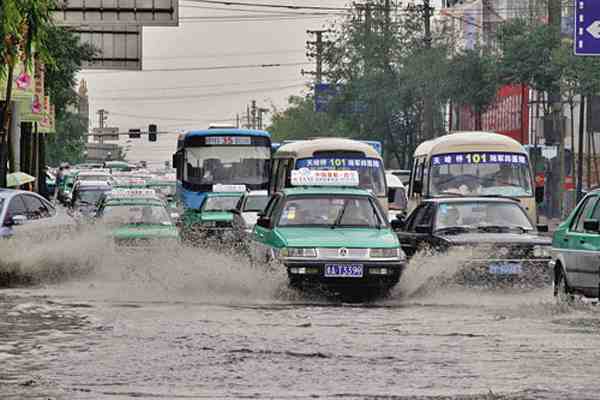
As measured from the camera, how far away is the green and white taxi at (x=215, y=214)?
1439 inches

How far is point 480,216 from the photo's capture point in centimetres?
2395

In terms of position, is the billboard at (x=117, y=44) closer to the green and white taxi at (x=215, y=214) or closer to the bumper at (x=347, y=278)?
the green and white taxi at (x=215, y=214)

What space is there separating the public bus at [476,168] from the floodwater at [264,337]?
334 inches

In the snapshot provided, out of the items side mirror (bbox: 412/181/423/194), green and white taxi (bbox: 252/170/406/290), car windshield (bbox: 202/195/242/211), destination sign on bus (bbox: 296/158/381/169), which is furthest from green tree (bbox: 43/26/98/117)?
green and white taxi (bbox: 252/170/406/290)

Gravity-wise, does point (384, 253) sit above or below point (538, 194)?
below

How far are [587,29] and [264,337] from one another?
23.5m

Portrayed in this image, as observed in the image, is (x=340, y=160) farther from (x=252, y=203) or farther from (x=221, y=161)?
(x=221, y=161)

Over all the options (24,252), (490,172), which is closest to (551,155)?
(490,172)

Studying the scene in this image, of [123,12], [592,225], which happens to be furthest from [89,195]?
[592,225]

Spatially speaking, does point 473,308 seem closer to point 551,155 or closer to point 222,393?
point 222,393

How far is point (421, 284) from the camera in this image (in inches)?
898

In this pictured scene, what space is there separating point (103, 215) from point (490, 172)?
7835mm

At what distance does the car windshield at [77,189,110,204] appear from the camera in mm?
49219

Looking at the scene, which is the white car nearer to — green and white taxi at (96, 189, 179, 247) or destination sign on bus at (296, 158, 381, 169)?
green and white taxi at (96, 189, 179, 247)
